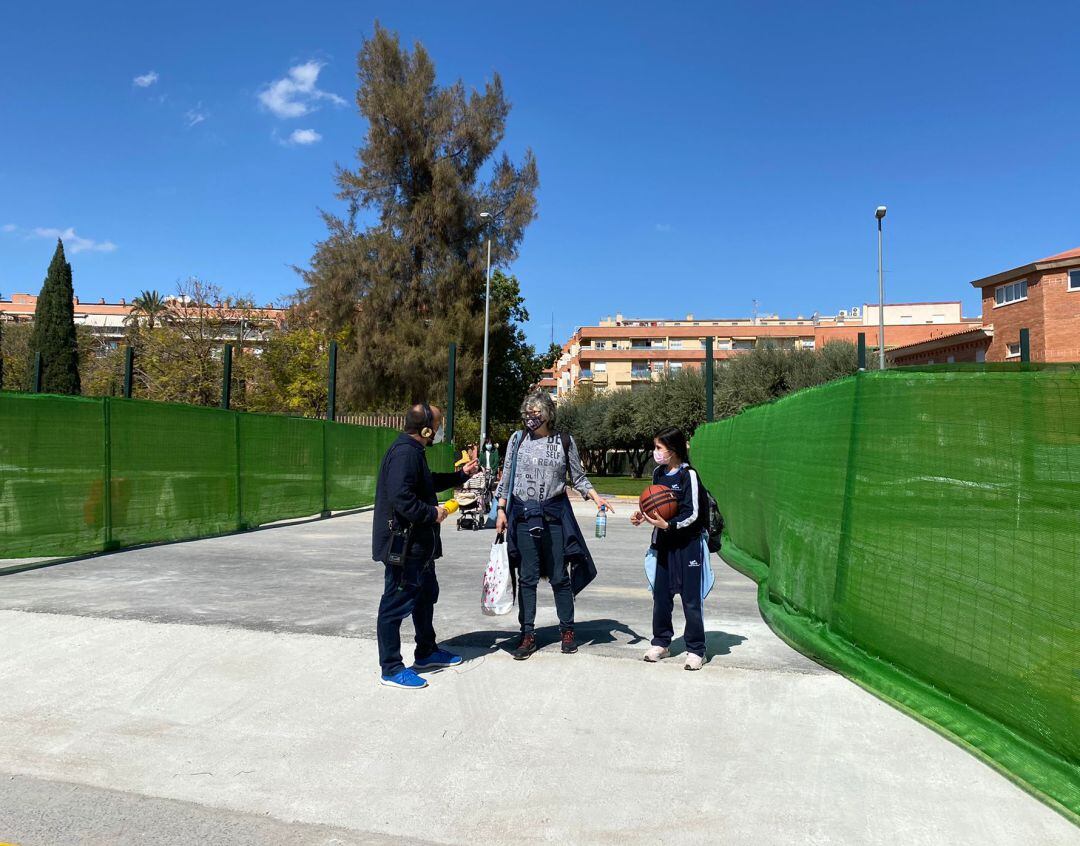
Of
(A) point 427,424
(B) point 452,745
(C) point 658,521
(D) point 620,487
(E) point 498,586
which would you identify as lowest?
(D) point 620,487

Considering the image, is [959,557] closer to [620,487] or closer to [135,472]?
[135,472]

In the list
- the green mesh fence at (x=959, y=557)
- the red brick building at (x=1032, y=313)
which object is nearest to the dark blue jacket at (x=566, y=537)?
the green mesh fence at (x=959, y=557)

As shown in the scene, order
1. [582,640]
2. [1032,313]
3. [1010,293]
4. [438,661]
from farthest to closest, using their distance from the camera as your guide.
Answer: [1010,293], [1032,313], [582,640], [438,661]

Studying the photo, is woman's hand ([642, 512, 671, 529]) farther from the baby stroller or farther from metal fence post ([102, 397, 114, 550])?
the baby stroller

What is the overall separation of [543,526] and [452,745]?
1644mm

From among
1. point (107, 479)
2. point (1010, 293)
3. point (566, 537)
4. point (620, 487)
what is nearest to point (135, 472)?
point (107, 479)

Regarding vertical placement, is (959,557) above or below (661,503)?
below

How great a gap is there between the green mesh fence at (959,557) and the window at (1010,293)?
4638cm

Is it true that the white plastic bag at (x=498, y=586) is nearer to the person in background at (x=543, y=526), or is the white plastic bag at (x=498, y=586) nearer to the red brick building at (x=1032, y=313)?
the person in background at (x=543, y=526)

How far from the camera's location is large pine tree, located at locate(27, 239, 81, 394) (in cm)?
4878

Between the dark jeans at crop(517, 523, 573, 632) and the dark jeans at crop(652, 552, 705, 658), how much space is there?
22.1 inches

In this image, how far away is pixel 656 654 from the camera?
17.3ft

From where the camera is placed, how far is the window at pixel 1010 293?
4544 cm

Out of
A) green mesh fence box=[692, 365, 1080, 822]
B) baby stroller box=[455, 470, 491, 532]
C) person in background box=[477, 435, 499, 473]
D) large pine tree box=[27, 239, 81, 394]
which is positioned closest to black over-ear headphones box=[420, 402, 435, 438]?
green mesh fence box=[692, 365, 1080, 822]
